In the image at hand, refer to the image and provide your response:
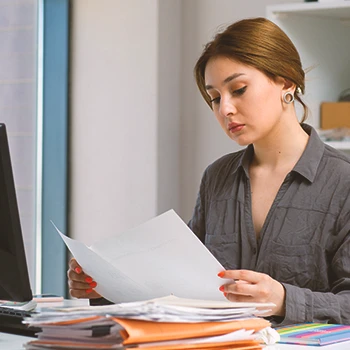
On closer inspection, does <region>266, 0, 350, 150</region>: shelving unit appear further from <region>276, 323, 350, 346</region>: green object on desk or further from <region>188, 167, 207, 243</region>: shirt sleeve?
<region>276, 323, 350, 346</region>: green object on desk

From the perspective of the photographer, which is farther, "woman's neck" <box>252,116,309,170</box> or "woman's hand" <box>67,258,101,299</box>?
"woman's neck" <box>252,116,309,170</box>

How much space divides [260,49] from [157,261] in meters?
0.70

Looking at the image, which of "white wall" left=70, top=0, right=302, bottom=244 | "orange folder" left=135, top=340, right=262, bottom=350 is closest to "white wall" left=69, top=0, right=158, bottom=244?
"white wall" left=70, top=0, right=302, bottom=244

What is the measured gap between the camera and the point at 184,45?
10.9 feet

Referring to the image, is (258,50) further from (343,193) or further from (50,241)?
(50,241)

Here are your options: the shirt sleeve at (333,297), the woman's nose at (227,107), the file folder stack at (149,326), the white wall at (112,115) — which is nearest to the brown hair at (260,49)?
the woman's nose at (227,107)

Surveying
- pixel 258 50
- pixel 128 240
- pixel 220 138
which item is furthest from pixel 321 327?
pixel 220 138

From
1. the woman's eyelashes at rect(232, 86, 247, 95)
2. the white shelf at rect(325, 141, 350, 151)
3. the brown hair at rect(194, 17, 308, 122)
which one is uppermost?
the brown hair at rect(194, 17, 308, 122)

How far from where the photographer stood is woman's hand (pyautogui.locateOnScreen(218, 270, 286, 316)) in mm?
1403

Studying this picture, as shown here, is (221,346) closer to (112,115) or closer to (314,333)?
(314,333)

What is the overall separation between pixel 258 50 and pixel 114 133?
57.7 inches

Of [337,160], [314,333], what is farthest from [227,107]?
[314,333]

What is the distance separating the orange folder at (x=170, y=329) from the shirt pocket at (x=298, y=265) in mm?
662

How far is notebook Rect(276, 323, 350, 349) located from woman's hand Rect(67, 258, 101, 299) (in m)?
0.46
